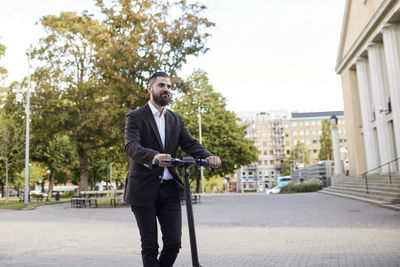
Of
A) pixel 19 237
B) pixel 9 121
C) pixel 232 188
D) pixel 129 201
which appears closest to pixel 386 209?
pixel 19 237

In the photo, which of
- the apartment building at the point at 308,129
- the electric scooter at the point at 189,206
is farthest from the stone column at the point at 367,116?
the apartment building at the point at 308,129

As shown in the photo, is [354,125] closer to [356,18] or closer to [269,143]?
[356,18]

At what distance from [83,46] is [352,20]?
65.6ft

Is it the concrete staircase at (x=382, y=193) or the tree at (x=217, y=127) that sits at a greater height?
the tree at (x=217, y=127)

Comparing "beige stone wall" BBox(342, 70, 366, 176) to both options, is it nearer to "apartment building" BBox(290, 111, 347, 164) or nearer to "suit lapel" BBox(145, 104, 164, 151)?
"suit lapel" BBox(145, 104, 164, 151)

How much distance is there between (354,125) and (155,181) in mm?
30818

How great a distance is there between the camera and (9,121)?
2464 centimetres

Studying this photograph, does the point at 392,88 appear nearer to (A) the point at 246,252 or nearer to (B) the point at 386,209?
(B) the point at 386,209

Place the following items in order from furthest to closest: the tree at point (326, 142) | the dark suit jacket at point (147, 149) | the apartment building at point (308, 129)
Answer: the apartment building at point (308, 129), the tree at point (326, 142), the dark suit jacket at point (147, 149)

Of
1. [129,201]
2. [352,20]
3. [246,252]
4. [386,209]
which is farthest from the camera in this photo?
[352,20]

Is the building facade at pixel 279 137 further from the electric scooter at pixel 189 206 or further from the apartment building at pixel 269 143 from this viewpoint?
the electric scooter at pixel 189 206

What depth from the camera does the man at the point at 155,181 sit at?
10.4 feet

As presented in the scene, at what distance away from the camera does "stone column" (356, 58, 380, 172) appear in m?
26.6

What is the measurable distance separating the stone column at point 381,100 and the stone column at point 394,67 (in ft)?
10.1
